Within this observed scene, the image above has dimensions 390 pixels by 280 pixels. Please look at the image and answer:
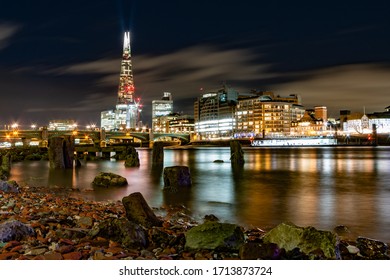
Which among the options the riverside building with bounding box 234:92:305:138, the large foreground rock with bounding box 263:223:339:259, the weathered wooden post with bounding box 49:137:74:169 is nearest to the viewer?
the large foreground rock with bounding box 263:223:339:259

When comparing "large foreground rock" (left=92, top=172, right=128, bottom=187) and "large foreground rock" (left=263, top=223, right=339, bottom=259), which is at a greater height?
"large foreground rock" (left=263, top=223, right=339, bottom=259)

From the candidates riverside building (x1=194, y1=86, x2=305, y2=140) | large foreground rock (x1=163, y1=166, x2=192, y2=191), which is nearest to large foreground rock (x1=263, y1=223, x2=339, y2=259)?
large foreground rock (x1=163, y1=166, x2=192, y2=191)

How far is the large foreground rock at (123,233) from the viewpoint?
599cm

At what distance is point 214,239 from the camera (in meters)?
5.91

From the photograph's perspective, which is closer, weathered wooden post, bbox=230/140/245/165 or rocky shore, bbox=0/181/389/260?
rocky shore, bbox=0/181/389/260

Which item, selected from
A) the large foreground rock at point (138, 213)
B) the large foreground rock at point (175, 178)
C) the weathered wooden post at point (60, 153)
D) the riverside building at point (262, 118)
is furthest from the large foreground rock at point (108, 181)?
the riverside building at point (262, 118)

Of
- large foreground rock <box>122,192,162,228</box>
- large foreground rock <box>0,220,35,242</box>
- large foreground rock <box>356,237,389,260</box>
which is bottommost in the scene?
large foreground rock <box>356,237,389,260</box>

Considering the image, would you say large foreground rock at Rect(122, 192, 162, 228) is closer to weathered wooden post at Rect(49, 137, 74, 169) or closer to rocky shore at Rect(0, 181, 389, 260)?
rocky shore at Rect(0, 181, 389, 260)

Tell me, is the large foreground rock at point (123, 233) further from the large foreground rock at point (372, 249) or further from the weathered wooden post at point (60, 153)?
the weathered wooden post at point (60, 153)

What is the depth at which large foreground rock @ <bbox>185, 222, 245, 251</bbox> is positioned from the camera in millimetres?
5863

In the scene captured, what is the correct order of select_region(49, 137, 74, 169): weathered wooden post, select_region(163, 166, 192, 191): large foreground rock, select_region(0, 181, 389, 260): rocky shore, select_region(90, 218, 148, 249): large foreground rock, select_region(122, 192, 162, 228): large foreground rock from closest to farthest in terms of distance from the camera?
1. select_region(0, 181, 389, 260): rocky shore
2. select_region(90, 218, 148, 249): large foreground rock
3. select_region(122, 192, 162, 228): large foreground rock
4. select_region(163, 166, 192, 191): large foreground rock
5. select_region(49, 137, 74, 169): weathered wooden post

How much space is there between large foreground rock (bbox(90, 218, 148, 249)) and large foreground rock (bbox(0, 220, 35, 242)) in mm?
1000
